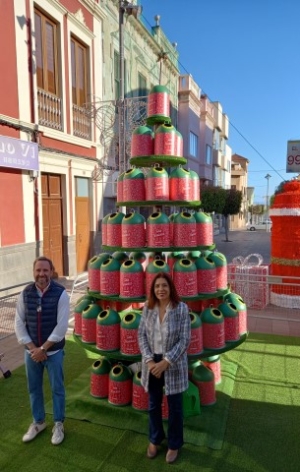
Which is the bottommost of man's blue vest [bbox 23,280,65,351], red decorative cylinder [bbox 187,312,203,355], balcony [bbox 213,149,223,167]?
red decorative cylinder [bbox 187,312,203,355]

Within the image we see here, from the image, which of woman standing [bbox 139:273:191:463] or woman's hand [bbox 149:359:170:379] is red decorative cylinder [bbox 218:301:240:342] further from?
woman's hand [bbox 149:359:170:379]

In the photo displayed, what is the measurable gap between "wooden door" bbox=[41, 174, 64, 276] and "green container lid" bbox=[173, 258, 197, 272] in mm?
7522

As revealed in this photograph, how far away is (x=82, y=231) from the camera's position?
1280 centimetres

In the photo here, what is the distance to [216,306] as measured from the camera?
4.76 m

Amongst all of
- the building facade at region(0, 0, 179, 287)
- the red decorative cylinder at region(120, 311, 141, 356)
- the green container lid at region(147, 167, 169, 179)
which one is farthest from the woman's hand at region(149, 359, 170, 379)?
the building facade at region(0, 0, 179, 287)

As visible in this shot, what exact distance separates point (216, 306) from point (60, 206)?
803 cm

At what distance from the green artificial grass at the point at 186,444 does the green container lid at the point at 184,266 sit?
73.1 inches

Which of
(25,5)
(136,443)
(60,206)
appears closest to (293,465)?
(136,443)

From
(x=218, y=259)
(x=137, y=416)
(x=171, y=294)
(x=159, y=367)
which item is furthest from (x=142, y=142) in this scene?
(x=137, y=416)

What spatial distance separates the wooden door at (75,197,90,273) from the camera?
12.5 metres

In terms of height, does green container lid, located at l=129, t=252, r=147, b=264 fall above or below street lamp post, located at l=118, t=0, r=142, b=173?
below

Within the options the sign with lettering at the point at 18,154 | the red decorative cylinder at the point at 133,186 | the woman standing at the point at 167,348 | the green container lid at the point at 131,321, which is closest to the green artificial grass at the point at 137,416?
the woman standing at the point at 167,348

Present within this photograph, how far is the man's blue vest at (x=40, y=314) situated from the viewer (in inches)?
140

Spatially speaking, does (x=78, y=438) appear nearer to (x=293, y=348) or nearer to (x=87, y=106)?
(x=293, y=348)
